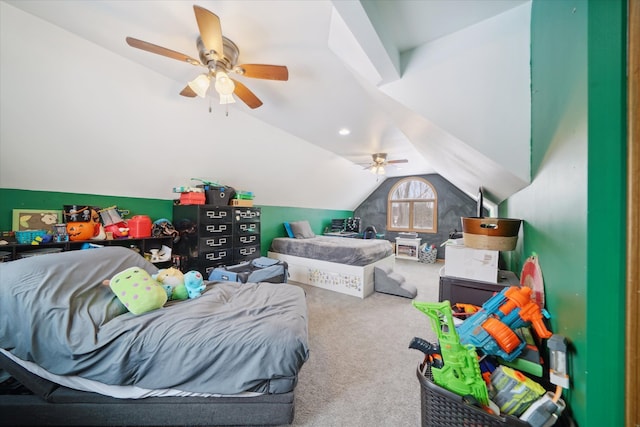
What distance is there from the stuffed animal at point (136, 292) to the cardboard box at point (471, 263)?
6.32ft

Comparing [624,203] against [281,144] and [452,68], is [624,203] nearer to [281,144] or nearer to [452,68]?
[452,68]

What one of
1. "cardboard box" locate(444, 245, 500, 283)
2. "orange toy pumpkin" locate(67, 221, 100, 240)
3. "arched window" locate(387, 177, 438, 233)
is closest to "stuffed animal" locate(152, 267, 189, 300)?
"orange toy pumpkin" locate(67, 221, 100, 240)

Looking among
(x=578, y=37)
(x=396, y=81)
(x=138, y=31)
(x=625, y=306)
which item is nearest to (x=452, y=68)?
(x=396, y=81)

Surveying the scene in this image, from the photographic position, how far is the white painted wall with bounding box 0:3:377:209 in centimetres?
166

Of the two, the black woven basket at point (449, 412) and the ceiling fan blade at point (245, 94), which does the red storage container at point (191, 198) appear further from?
the black woven basket at point (449, 412)

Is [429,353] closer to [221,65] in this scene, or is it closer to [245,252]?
[221,65]

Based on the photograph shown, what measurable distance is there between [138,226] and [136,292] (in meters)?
1.80

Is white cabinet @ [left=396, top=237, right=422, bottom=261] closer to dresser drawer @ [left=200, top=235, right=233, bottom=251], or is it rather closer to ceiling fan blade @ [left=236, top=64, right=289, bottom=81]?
A: dresser drawer @ [left=200, top=235, right=233, bottom=251]

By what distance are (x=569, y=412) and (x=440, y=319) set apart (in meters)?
0.42

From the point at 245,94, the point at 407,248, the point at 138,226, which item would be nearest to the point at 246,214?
the point at 138,226

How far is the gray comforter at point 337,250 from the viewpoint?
346 centimetres

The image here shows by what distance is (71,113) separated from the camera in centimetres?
197

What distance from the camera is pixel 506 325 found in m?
0.87

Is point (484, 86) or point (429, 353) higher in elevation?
point (484, 86)
